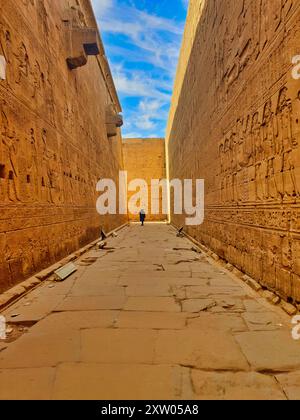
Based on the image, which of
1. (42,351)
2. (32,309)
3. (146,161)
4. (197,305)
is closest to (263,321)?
(197,305)

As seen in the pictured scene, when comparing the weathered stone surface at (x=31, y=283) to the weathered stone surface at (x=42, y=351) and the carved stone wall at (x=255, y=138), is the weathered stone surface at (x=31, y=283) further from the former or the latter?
the carved stone wall at (x=255, y=138)

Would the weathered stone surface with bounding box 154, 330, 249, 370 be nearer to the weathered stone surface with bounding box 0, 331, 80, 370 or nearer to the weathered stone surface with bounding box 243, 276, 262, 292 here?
the weathered stone surface with bounding box 0, 331, 80, 370

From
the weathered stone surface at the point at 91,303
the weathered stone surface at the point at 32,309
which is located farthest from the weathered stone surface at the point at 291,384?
the weathered stone surface at the point at 32,309

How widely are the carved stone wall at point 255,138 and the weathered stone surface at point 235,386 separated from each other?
1.34 metres

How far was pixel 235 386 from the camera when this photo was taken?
5.48 feet

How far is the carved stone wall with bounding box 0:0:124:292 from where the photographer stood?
12.5 feet

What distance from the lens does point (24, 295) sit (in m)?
3.65

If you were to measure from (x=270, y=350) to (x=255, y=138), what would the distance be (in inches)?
→ 107

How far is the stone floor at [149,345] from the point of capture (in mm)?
1656

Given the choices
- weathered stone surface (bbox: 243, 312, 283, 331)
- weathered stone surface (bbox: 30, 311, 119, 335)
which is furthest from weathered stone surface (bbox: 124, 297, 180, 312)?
weathered stone surface (bbox: 243, 312, 283, 331)

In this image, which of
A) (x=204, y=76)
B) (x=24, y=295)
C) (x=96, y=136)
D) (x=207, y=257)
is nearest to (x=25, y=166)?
(x=24, y=295)

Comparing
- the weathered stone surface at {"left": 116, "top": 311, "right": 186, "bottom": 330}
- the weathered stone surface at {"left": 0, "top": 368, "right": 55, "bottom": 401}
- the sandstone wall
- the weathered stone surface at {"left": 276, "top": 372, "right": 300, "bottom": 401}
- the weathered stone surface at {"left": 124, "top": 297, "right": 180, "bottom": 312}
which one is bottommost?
the weathered stone surface at {"left": 124, "top": 297, "right": 180, "bottom": 312}

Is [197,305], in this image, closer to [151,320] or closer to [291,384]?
[151,320]

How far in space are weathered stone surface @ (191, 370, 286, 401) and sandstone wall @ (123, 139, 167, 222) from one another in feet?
80.6
